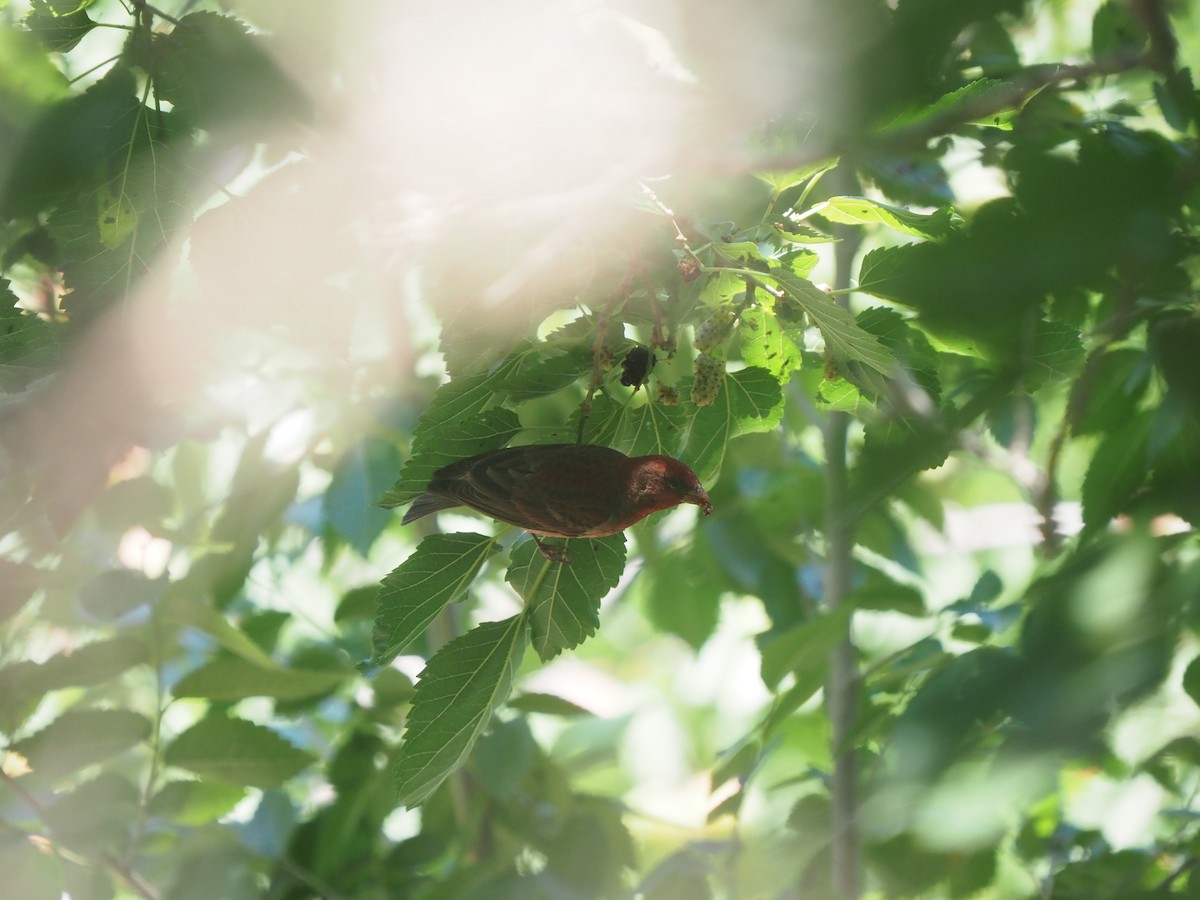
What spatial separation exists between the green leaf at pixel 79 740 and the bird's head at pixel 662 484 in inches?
47.2

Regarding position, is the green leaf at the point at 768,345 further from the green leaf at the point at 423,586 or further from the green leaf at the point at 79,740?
the green leaf at the point at 79,740

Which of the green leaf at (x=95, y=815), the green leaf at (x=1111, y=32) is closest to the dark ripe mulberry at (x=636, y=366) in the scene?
the green leaf at (x=1111, y=32)

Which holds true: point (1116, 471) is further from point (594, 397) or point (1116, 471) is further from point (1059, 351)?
point (594, 397)

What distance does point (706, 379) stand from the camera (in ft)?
4.11

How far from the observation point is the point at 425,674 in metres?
1.21

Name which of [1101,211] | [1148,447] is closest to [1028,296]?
[1101,211]

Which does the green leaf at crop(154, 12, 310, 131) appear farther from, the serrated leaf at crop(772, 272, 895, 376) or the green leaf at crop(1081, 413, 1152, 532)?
the green leaf at crop(1081, 413, 1152, 532)

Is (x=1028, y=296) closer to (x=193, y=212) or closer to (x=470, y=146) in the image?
(x=470, y=146)

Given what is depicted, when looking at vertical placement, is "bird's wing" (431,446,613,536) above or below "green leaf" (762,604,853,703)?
above

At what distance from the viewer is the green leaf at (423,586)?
121 cm

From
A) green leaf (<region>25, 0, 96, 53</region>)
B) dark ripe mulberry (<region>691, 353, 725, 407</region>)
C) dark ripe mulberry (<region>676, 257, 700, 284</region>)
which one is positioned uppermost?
green leaf (<region>25, 0, 96, 53</region>)

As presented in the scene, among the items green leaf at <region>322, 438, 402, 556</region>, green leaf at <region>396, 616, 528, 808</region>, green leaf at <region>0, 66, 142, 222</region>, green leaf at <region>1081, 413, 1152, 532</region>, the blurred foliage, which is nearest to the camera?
the blurred foliage

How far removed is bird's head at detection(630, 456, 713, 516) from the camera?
4.37 feet

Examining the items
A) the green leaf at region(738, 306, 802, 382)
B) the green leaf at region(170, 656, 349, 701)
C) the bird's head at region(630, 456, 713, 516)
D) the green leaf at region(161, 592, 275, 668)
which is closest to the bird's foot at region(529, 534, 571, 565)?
the bird's head at region(630, 456, 713, 516)
